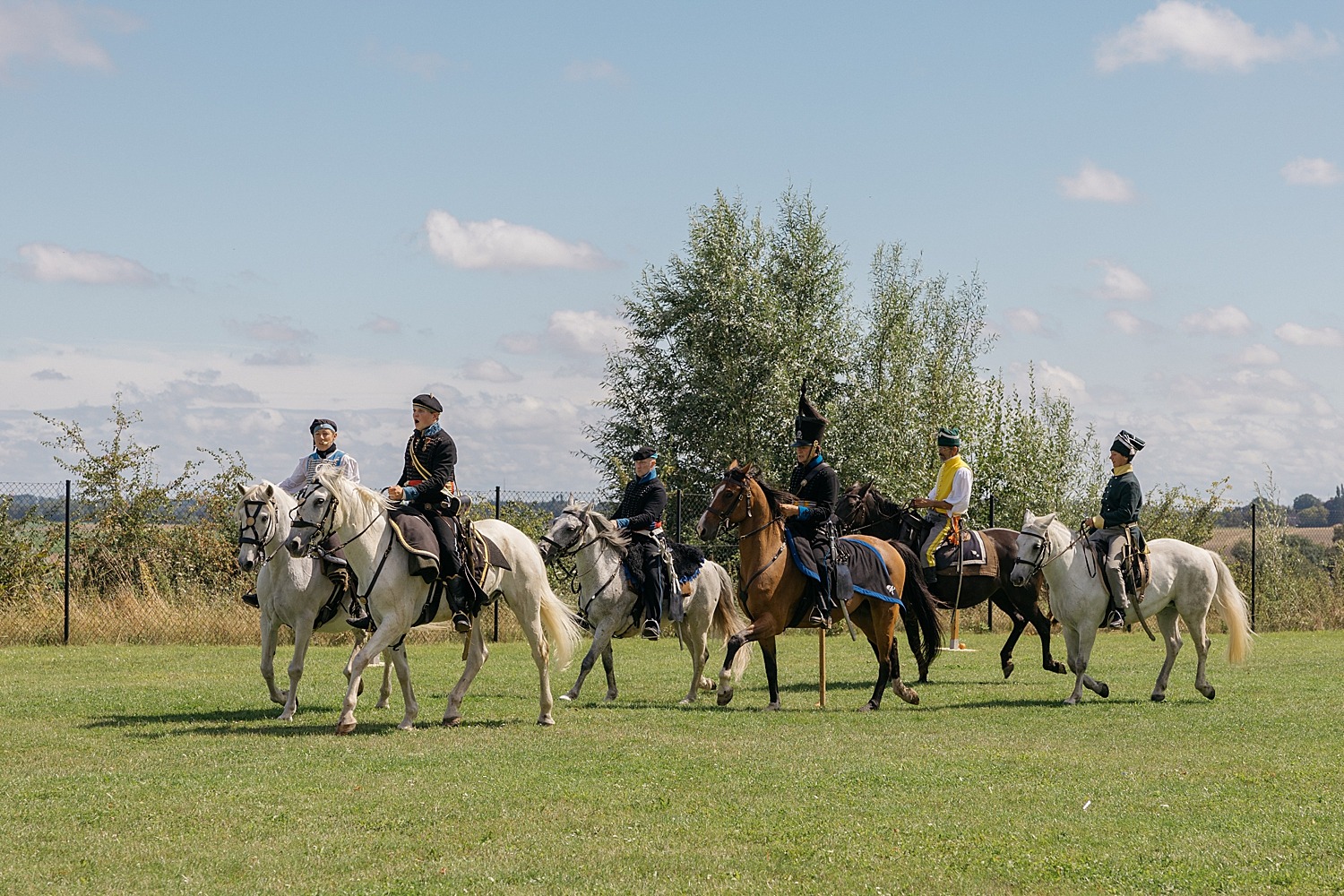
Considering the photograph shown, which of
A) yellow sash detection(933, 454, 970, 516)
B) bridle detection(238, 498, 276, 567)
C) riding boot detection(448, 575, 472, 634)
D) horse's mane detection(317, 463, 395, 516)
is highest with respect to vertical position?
yellow sash detection(933, 454, 970, 516)

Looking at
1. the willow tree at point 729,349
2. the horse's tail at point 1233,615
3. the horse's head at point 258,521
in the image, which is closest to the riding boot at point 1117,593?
the horse's tail at point 1233,615

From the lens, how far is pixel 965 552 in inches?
612

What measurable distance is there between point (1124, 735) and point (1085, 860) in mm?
4697

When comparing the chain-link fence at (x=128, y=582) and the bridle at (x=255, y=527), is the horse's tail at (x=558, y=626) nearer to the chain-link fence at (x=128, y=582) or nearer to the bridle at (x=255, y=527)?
the bridle at (x=255, y=527)

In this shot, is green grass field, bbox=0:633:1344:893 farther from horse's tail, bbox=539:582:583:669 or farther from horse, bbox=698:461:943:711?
horse's tail, bbox=539:582:583:669

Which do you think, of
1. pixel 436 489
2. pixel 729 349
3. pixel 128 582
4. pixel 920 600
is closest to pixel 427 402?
pixel 436 489

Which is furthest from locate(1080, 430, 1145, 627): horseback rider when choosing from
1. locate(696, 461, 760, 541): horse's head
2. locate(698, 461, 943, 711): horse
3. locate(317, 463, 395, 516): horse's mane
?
locate(317, 463, 395, 516): horse's mane

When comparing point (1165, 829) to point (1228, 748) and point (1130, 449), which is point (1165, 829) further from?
point (1130, 449)

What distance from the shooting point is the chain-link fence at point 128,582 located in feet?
66.1

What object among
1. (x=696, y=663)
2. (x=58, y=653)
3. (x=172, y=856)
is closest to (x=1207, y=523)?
(x=696, y=663)

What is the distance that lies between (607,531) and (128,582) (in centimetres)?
1179

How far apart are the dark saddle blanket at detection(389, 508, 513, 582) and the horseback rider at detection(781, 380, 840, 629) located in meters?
3.05

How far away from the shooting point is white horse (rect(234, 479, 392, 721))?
1130 centimetres

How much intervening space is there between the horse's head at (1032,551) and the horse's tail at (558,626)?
473 cm
